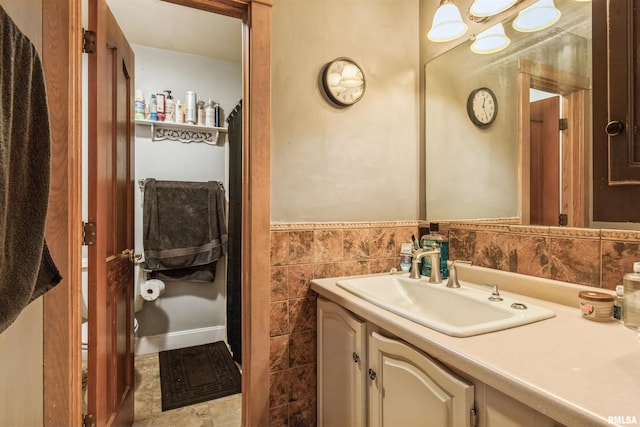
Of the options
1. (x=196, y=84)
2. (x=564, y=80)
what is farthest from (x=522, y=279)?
(x=196, y=84)

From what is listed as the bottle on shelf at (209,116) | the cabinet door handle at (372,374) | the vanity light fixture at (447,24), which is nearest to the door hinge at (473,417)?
the cabinet door handle at (372,374)

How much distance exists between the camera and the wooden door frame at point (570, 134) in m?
1.04

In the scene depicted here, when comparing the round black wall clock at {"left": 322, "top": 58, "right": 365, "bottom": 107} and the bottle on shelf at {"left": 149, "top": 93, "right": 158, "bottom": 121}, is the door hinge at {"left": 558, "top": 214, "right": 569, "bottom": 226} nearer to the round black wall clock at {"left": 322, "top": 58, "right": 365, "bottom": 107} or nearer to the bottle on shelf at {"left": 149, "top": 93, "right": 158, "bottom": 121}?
Answer: the round black wall clock at {"left": 322, "top": 58, "right": 365, "bottom": 107}

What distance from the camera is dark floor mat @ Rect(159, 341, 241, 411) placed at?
1910mm

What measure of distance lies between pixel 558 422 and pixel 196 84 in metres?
2.90

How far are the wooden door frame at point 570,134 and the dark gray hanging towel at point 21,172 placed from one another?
1.52 metres

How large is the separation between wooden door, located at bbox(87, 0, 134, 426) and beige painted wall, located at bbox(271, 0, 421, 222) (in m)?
0.67

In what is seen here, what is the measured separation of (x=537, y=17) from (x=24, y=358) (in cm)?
210

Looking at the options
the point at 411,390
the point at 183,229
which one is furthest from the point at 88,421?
the point at 183,229

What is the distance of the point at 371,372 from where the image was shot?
3.40ft

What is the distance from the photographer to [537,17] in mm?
1192

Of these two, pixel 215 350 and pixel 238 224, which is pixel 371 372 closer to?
pixel 238 224

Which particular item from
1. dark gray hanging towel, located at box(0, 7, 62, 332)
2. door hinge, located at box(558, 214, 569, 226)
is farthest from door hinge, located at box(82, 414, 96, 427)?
door hinge, located at box(558, 214, 569, 226)

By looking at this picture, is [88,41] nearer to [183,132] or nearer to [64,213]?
[64,213]
